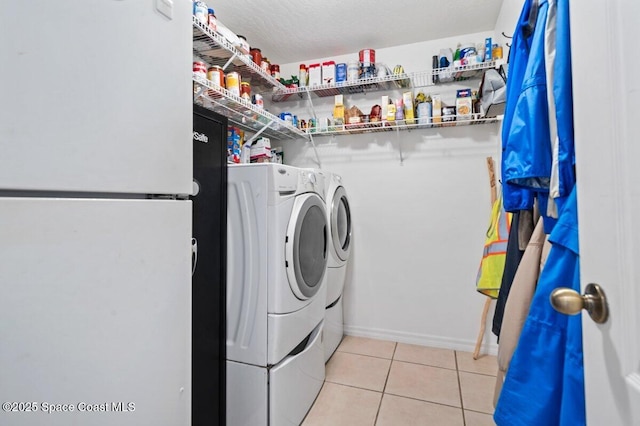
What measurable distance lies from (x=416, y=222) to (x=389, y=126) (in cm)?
84

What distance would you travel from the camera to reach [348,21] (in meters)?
2.16

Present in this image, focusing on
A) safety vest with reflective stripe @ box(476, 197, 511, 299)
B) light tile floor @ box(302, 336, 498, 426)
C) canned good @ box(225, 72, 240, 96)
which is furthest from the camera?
canned good @ box(225, 72, 240, 96)

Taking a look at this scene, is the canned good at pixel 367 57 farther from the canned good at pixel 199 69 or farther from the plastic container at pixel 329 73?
the canned good at pixel 199 69

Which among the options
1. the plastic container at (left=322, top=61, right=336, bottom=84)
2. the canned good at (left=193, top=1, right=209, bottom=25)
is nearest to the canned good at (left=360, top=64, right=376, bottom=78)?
the plastic container at (left=322, top=61, right=336, bottom=84)

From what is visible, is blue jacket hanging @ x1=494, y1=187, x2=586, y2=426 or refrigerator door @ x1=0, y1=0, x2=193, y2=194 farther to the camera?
blue jacket hanging @ x1=494, y1=187, x2=586, y2=426

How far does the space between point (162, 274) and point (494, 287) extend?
5.81ft

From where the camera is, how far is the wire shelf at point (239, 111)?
1685mm

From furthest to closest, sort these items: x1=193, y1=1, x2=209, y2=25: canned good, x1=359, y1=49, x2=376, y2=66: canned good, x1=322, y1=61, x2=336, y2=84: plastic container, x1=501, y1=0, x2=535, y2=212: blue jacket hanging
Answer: x1=322, y1=61, x2=336, y2=84: plastic container < x1=359, y1=49, x2=376, y2=66: canned good < x1=193, y1=1, x2=209, y2=25: canned good < x1=501, y1=0, x2=535, y2=212: blue jacket hanging

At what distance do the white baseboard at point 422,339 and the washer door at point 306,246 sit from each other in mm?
1144

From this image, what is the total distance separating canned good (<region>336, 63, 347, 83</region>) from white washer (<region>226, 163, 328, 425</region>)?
52.1 inches

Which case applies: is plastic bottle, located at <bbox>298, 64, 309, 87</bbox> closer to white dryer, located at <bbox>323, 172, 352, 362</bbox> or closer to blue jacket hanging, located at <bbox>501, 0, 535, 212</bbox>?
white dryer, located at <bbox>323, 172, 352, 362</bbox>

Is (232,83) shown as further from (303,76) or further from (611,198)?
(611,198)

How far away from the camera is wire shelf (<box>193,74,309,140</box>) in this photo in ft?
5.53

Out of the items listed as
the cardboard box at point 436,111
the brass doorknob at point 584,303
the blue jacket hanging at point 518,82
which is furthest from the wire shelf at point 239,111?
the brass doorknob at point 584,303
